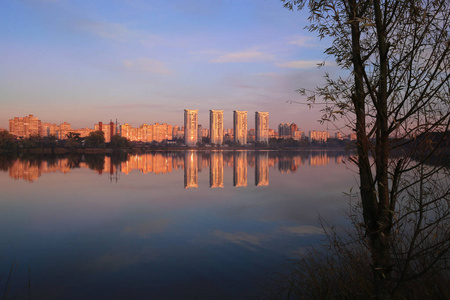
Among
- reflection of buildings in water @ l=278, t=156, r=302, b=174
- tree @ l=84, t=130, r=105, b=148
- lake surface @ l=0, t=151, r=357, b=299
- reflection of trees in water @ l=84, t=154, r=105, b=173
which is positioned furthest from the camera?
tree @ l=84, t=130, r=105, b=148

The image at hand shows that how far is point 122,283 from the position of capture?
702 centimetres

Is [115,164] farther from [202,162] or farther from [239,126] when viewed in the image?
[239,126]

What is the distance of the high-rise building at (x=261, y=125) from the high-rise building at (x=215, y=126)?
69.6 ft

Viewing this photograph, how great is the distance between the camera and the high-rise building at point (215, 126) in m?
167

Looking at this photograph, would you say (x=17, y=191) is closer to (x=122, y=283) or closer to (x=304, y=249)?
(x=122, y=283)

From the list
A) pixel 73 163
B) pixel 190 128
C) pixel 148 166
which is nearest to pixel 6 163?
pixel 73 163

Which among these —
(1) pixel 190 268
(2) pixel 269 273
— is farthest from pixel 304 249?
(1) pixel 190 268

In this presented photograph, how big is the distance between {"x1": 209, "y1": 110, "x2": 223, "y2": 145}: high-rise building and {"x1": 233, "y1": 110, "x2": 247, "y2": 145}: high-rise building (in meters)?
9.47

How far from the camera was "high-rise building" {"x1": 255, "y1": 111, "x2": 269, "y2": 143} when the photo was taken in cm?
17388

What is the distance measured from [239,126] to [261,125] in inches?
484

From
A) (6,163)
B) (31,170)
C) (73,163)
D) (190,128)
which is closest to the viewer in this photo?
(31,170)

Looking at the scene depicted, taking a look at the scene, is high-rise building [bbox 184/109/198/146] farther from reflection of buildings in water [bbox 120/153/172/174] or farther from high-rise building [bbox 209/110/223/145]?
reflection of buildings in water [bbox 120/153/172/174]

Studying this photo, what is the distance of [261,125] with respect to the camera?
174375 millimetres

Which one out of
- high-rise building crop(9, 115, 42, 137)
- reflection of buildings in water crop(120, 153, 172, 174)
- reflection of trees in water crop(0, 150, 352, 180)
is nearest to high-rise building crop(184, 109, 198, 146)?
high-rise building crop(9, 115, 42, 137)
